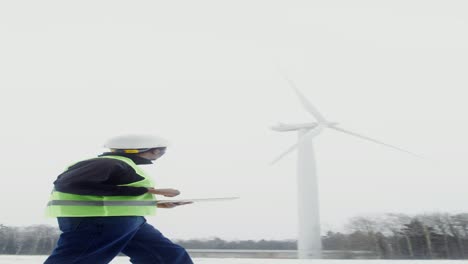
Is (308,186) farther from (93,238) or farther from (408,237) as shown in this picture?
(93,238)

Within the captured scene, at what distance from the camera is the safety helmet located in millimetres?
2882

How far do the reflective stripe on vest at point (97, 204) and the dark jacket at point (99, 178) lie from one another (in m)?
0.03

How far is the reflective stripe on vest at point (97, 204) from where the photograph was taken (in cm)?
262

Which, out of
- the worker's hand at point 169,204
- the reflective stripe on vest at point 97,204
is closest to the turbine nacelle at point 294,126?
the worker's hand at point 169,204

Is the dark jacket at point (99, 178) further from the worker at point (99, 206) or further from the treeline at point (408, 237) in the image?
the treeline at point (408, 237)

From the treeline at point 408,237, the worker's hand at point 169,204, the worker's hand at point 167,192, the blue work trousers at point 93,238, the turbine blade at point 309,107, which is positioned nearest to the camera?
the blue work trousers at point 93,238

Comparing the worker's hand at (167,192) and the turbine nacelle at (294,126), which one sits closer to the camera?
the worker's hand at (167,192)

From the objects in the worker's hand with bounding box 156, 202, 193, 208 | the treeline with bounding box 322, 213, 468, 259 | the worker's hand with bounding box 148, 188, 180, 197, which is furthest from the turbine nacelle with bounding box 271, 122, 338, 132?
the worker's hand with bounding box 148, 188, 180, 197

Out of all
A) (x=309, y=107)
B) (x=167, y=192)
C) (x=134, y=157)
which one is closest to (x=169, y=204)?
(x=167, y=192)

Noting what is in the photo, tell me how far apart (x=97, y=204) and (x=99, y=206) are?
0.02m

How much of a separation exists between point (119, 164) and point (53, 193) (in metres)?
0.45

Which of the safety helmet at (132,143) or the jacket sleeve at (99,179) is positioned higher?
the safety helmet at (132,143)

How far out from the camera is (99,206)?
263cm

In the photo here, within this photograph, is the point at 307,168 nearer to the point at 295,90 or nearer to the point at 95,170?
the point at 295,90
